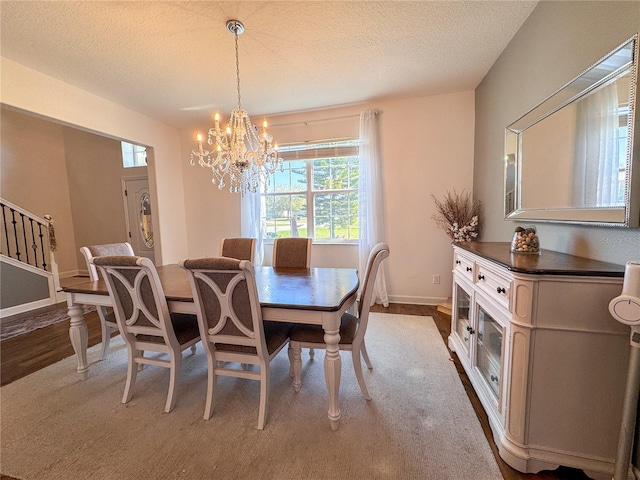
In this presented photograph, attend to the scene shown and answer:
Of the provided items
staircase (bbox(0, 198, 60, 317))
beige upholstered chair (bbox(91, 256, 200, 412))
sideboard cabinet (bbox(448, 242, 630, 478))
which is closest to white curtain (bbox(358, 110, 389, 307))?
sideboard cabinet (bbox(448, 242, 630, 478))

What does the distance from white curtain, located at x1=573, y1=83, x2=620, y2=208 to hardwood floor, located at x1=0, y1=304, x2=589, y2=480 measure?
1.29 metres

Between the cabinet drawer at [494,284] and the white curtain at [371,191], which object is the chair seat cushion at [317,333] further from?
the white curtain at [371,191]

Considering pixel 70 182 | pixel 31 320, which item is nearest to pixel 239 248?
pixel 31 320

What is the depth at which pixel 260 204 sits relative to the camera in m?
3.92

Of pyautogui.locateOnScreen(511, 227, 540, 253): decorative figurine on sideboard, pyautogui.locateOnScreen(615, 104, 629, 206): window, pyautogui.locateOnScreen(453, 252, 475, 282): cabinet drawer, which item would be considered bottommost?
pyautogui.locateOnScreen(453, 252, 475, 282): cabinet drawer

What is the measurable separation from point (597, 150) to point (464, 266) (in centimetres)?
95

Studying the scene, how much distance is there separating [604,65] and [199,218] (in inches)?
180

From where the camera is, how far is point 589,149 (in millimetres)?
1320

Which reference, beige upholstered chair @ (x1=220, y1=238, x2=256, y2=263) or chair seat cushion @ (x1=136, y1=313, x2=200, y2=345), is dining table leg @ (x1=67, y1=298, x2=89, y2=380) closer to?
chair seat cushion @ (x1=136, y1=313, x2=200, y2=345)

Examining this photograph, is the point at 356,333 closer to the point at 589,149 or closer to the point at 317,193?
the point at 589,149

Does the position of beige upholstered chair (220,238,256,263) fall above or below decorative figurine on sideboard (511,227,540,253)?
below

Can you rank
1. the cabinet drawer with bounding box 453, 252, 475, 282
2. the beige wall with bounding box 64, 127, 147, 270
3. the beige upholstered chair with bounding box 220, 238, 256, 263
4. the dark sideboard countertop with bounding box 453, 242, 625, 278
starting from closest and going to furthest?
1. the dark sideboard countertop with bounding box 453, 242, 625, 278
2. the cabinet drawer with bounding box 453, 252, 475, 282
3. the beige upholstered chair with bounding box 220, 238, 256, 263
4. the beige wall with bounding box 64, 127, 147, 270

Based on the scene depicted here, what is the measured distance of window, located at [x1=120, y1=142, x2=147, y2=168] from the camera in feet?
16.6

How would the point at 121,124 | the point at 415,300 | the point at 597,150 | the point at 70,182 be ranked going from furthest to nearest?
the point at 70,182 → the point at 415,300 → the point at 121,124 → the point at 597,150
